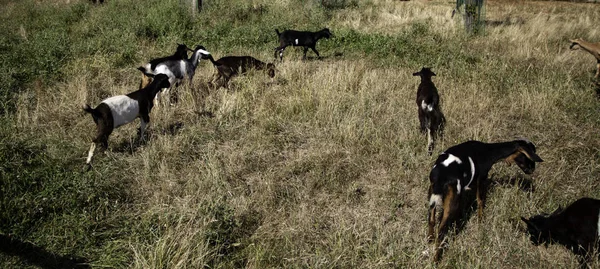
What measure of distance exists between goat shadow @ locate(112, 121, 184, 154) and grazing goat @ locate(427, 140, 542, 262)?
3552 millimetres

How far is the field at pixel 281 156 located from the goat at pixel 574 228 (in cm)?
11

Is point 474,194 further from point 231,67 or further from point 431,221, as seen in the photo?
point 231,67

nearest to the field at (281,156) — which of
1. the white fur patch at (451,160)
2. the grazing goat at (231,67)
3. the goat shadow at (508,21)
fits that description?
the grazing goat at (231,67)

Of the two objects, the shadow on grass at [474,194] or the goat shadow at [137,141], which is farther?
the goat shadow at [137,141]

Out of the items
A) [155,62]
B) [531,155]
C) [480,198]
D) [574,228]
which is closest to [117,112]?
[155,62]

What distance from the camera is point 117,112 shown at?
5.05m

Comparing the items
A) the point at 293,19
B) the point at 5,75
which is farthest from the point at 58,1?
the point at 5,75

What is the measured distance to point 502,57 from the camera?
376 inches

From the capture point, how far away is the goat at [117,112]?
4820mm

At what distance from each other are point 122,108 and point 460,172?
4003 mm

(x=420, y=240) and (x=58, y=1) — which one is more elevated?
(x=58, y=1)

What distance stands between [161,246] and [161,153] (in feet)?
6.76

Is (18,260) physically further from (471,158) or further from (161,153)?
(471,158)

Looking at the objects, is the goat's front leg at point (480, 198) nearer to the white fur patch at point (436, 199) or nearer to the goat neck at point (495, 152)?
the goat neck at point (495, 152)
